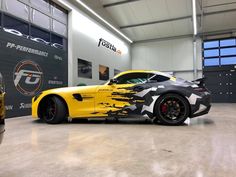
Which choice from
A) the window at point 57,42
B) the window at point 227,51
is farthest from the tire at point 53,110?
the window at point 227,51

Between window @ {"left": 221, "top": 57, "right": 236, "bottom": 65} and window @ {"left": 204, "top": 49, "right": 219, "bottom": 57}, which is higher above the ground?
window @ {"left": 204, "top": 49, "right": 219, "bottom": 57}

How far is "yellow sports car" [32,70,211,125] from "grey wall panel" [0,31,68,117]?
170cm

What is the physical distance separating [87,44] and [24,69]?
4.24m

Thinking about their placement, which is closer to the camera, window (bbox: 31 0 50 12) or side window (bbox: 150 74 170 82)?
side window (bbox: 150 74 170 82)

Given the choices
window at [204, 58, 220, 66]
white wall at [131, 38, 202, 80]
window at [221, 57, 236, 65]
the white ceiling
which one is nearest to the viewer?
the white ceiling

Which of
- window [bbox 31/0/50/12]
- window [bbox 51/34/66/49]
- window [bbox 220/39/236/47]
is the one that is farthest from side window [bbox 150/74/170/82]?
window [bbox 220/39/236/47]

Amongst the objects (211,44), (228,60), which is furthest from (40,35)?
(228,60)

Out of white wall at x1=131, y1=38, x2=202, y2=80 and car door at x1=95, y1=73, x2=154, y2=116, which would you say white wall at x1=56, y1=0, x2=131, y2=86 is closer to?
white wall at x1=131, y1=38, x2=202, y2=80

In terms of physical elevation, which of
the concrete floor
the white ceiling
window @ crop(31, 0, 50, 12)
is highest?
the white ceiling

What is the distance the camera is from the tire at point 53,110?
4.37 meters

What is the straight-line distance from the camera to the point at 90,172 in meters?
1.66

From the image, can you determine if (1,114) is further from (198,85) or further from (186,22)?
(186,22)

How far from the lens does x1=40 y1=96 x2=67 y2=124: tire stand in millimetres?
4371

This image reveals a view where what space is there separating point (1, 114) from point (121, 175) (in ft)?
3.00
